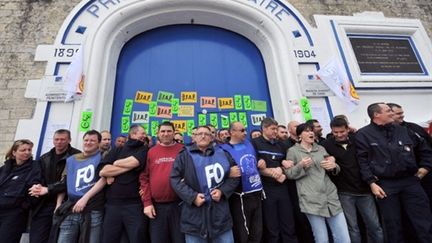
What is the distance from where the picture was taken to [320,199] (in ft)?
8.70

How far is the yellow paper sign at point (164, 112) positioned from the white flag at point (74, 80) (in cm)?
130

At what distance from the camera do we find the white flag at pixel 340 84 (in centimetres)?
472

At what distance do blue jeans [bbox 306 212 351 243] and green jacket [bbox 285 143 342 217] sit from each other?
7 cm

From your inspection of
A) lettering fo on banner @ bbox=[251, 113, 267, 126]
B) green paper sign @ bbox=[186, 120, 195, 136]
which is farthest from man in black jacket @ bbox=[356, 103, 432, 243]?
green paper sign @ bbox=[186, 120, 195, 136]

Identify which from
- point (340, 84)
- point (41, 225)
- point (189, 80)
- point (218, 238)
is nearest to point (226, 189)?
point (218, 238)

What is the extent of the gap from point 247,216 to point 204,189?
1.83ft

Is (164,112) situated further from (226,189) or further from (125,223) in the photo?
(226,189)

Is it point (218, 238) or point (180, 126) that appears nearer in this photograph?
point (218, 238)

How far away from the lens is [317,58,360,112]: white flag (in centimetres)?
472

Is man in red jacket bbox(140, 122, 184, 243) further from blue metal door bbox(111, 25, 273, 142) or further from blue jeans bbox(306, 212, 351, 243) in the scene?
blue metal door bbox(111, 25, 273, 142)

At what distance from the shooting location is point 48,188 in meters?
2.76

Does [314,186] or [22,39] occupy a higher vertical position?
[22,39]

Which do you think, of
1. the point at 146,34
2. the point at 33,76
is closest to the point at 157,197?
the point at 33,76

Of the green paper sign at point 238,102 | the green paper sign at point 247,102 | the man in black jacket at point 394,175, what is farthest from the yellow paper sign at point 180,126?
the man in black jacket at point 394,175
